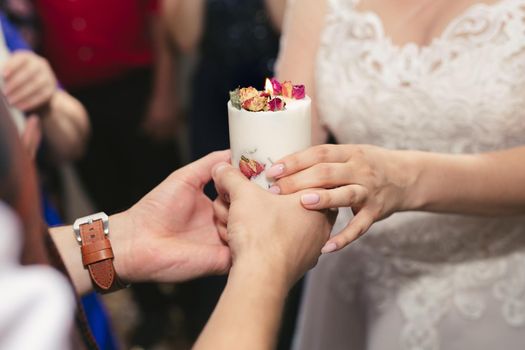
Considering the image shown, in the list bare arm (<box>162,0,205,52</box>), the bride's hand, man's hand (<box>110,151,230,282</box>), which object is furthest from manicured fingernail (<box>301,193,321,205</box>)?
bare arm (<box>162,0,205,52</box>)

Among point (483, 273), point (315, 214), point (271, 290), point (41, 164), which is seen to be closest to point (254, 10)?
point (41, 164)

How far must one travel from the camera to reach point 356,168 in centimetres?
93

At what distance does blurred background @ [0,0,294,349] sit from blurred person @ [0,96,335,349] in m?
0.84

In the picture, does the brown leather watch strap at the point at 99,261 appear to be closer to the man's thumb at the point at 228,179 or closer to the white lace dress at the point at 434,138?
the man's thumb at the point at 228,179

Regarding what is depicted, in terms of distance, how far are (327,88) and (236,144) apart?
1.38 feet

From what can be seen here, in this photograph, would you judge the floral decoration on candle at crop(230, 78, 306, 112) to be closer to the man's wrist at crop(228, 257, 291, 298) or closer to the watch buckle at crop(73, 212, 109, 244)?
the man's wrist at crop(228, 257, 291, 298)

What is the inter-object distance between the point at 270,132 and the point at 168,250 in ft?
1.00

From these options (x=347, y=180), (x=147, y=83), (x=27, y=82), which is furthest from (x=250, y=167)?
(x=147, y=83)

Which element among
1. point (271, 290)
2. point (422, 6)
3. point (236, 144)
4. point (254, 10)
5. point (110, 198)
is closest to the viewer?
point (271, 290)

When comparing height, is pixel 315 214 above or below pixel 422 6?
below

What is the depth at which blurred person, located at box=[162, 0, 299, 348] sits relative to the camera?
219 centimetres

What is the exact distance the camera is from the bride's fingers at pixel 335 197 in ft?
2.85

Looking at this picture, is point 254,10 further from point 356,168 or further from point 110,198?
point 356,168

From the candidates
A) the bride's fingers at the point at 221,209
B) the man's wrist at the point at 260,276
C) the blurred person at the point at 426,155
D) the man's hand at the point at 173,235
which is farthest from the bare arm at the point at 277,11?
the man's wrist at the point at 260,276
